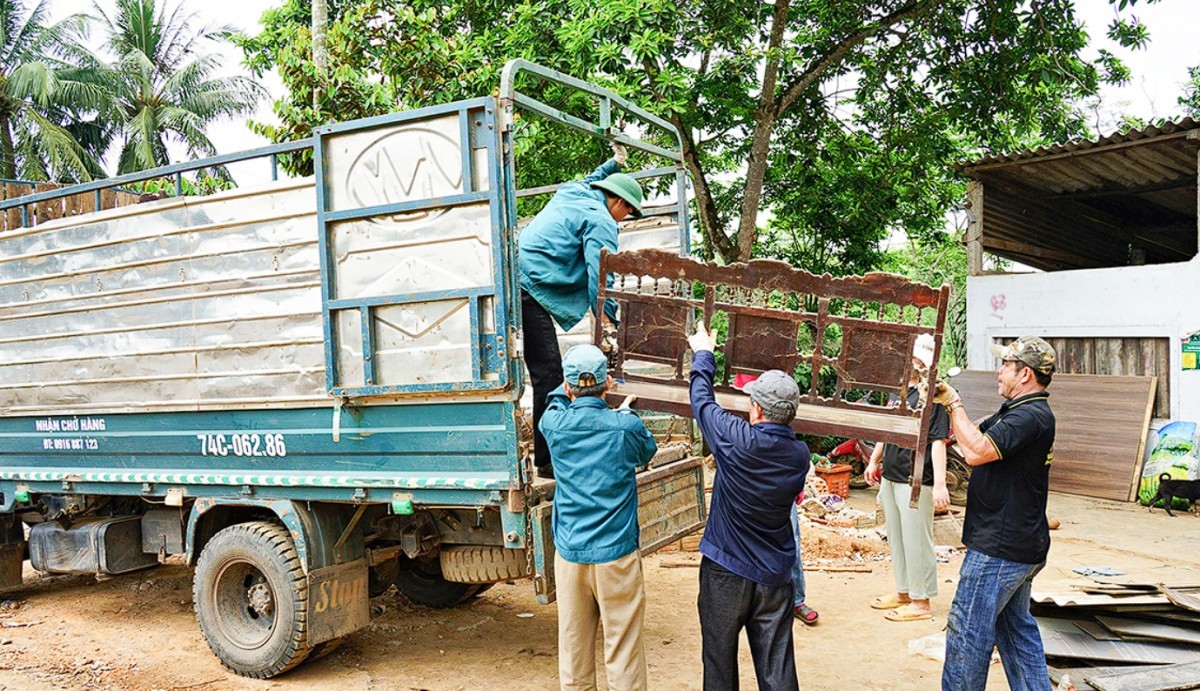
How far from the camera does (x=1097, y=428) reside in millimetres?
9406

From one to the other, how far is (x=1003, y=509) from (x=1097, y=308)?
724cm

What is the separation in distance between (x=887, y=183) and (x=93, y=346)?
9.27 meters

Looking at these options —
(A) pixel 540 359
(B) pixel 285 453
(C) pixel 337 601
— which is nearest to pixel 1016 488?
(A) pixel 540 359

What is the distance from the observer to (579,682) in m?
3.62

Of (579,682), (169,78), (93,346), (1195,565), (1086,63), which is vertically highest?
(169,78)

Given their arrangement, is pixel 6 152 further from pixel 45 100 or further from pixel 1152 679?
pixel 1152 679

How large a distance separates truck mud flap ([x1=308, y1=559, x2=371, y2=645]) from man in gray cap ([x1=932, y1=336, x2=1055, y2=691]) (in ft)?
9.18

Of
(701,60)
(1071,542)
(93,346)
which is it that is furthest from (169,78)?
(1071,542)

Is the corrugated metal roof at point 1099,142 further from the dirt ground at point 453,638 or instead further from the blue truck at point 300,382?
the blue truck at point 300,382

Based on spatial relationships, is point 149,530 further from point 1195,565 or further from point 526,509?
point 1195,565

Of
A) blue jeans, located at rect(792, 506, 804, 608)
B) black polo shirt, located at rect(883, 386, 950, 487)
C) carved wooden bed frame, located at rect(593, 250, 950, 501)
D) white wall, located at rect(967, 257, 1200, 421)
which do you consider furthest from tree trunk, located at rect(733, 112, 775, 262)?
carved wooden bed frame, located at rect(593, 250, 950, 501)

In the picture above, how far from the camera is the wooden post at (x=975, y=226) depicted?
34.1ft

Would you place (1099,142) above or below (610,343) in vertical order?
above

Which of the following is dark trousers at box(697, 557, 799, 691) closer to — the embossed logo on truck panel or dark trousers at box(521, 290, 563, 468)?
dark trousers at box(521, 290, 563, 468)
